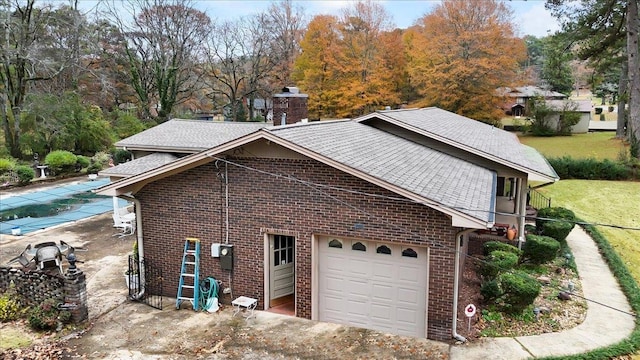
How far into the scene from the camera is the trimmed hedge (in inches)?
1114

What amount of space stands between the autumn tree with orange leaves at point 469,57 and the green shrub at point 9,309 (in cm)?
3571

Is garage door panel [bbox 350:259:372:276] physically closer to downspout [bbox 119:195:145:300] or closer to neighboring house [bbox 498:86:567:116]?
downspout [bbox 119:195:145:300]

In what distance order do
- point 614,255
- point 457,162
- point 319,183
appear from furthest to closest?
point 614,255 → point 457,162 → point 319,183

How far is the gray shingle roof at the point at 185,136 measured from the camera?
18.5 m

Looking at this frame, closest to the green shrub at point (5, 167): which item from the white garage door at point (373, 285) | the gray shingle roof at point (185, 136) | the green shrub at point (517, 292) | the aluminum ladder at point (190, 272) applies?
the gray shingle roof at point (185, 136)

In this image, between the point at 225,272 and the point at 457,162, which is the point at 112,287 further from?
the point at 457,162

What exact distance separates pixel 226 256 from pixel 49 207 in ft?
50.6

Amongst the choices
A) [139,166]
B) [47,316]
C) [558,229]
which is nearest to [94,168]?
[139,166]

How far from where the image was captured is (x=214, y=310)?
11.0m

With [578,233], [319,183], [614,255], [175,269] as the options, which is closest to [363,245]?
[319,183]

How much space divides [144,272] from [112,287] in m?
1.47

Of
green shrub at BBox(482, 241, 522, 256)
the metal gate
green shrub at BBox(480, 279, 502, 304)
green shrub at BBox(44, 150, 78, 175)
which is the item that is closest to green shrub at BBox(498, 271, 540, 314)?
green shrub at BBox(480, 279, 502, 304)

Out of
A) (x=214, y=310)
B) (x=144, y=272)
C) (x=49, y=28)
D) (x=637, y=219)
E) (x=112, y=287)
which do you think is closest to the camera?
(x=214, y=310)

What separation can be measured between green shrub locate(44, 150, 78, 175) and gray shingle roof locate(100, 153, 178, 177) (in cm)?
1491
